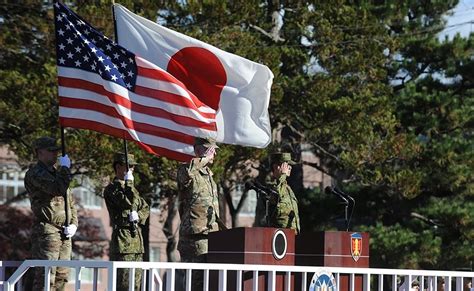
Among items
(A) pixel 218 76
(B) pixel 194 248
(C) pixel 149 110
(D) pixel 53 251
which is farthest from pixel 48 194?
(A) pixel 218 76

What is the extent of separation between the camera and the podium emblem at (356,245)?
10.6 m

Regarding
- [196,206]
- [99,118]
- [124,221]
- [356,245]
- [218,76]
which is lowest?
[356,245]

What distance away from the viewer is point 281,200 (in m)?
11.7

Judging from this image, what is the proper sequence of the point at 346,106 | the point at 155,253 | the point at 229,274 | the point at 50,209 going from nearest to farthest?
the point at 229,274 → the point at 50,209 → the point at 346,106 → the point at 155,253

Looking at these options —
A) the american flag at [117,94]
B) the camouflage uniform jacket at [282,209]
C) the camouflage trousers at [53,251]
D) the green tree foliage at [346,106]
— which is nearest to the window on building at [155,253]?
the green tree foliage at [346,106]

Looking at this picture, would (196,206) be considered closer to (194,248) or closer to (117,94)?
(194,248)

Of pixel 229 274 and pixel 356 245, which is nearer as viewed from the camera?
pixel 229 274

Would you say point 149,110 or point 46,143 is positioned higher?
point 149,110

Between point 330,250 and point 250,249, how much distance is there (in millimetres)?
1108

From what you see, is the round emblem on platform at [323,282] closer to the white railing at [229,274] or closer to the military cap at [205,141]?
the white railing at [229,274]

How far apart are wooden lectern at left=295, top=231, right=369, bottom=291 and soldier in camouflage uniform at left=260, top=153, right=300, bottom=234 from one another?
1082 millimetres

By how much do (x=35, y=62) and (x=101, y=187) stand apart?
2893 mm

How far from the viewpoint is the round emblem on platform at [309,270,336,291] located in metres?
9.71

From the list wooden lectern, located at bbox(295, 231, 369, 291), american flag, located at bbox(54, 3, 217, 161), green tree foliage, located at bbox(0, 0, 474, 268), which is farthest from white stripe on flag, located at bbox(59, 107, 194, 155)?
green tree foliage, located at bbox(0, 0, 474, 268)
